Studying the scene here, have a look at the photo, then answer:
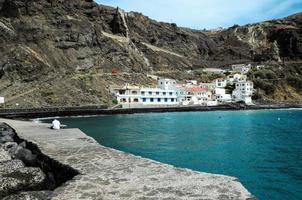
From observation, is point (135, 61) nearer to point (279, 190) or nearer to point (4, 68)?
point (4, 68)

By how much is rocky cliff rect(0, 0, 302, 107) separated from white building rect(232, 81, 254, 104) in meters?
5.28

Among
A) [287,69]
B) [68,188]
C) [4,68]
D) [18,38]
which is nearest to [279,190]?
[68,188]

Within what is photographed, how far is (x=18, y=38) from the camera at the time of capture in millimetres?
105125

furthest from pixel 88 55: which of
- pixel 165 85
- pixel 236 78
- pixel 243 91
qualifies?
pixel 236 78

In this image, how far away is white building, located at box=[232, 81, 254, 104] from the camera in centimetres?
12481

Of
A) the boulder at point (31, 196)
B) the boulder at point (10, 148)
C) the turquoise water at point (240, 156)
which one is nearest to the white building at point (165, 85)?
the turquoise water at point (240, 156)

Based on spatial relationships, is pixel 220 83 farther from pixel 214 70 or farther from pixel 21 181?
pixel 21 181

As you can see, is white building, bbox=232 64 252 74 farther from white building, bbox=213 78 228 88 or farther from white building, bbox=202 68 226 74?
white building, bbox=213 78 228 88

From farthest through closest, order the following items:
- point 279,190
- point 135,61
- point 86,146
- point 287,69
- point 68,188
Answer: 1. point 287,69
2. point 135,61
3. point 279,190
4. point 86,146
5. point 68,188

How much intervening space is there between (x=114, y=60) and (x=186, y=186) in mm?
112818

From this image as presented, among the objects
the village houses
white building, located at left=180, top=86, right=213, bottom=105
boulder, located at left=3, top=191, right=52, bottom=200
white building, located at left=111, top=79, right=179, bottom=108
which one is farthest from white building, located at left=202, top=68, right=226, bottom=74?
boulder, located at left=3, top=191, right=52, bottom=200

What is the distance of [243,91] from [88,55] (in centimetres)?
5059

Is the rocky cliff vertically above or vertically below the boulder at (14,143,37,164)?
above

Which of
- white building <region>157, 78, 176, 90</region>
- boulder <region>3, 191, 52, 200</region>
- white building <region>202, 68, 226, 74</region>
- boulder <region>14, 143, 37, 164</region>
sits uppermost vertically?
white building <region>202, 68, 226, 74</region>
